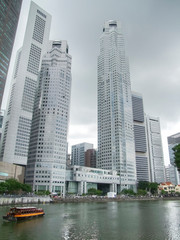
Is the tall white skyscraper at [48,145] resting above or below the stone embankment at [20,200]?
above

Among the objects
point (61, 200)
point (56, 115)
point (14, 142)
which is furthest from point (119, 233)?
point (56, 115)

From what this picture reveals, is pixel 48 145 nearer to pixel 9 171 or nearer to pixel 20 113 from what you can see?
pixel 20 113

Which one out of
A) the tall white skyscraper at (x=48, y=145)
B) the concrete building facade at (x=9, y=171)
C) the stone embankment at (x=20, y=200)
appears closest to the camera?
the stone embankment at (x=20, y=200)

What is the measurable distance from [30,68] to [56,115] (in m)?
54.8

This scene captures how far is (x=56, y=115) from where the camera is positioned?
7544 inches

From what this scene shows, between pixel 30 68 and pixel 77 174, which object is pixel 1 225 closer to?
pixel 77 174

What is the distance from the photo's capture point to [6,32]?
417ft

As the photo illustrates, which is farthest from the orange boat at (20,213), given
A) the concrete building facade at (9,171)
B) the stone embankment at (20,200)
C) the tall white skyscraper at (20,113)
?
the tall white skyscraper at (20,113)

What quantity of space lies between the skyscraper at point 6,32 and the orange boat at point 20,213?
8327 cm

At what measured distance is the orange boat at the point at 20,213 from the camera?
50541mm

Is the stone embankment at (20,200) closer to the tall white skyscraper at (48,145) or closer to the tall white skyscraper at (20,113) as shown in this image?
the tall white skyscraper at (48,145)

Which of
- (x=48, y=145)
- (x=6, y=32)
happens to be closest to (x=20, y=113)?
(x=48, y=145)

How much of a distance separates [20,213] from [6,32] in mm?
115829

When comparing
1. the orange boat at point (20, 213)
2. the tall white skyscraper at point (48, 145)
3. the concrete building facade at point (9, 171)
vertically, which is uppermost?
the tall white skyscraper at point (48, 145)
